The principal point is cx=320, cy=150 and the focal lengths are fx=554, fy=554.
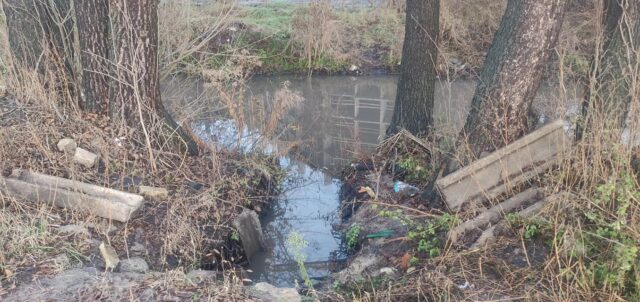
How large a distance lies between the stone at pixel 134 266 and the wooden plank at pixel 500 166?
246 centimetres

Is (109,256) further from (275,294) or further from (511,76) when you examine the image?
(511,76)

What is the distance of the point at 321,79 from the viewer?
14352mm

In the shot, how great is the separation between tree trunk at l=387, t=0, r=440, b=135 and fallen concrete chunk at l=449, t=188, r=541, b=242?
233 cm

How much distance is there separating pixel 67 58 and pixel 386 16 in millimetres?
10593

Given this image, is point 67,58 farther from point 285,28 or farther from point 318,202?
point 285,28

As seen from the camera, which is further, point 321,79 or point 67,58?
point 321,79

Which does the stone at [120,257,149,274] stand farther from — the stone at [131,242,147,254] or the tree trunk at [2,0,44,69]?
the tree trunk at [2,0,44,69]

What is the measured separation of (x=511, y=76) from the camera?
4.70 meters

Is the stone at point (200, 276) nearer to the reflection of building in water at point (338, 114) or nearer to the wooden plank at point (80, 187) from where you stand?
the wooden plank at point (80, 187)

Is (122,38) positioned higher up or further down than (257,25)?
higher up

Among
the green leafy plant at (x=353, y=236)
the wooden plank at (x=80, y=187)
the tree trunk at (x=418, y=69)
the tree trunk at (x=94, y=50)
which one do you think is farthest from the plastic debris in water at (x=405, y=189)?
the tree trunk at (x=94, y=50)

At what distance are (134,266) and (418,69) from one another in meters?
4.18

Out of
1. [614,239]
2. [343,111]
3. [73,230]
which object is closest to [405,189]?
[614,239]

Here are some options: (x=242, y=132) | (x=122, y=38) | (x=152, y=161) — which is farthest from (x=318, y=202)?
(x=122, y=38)
